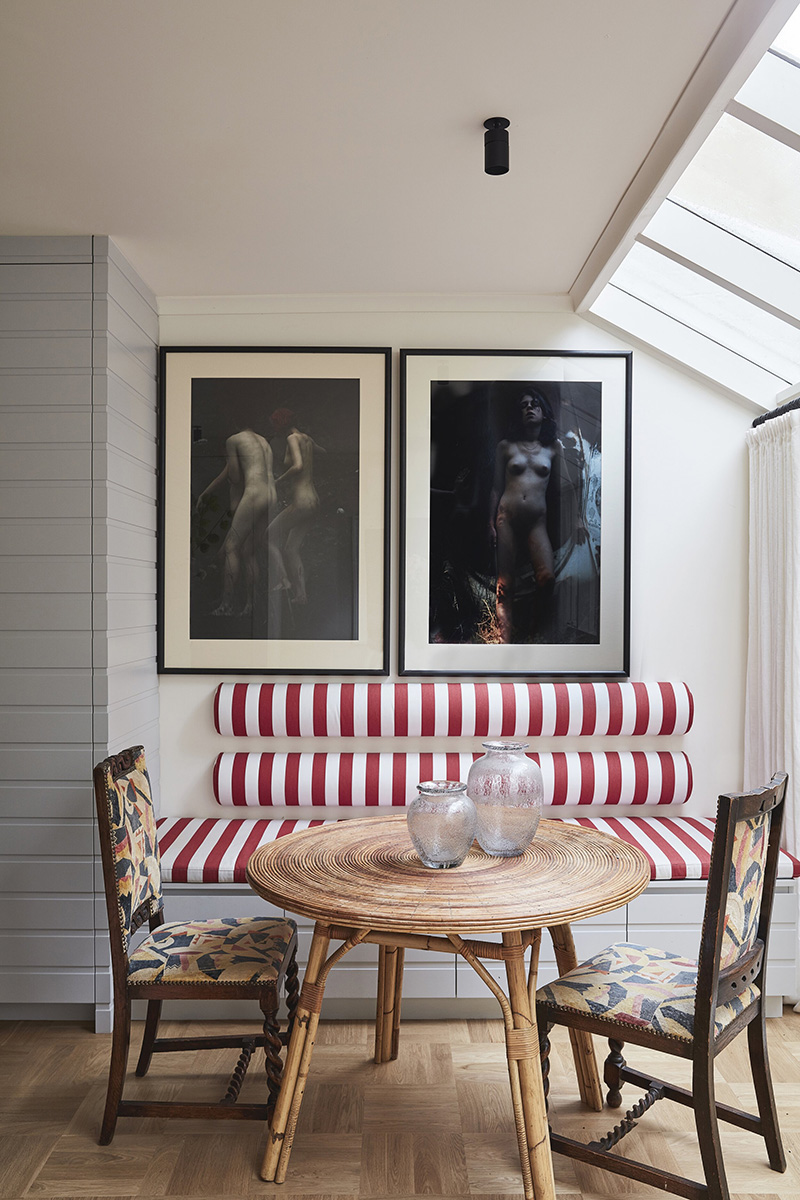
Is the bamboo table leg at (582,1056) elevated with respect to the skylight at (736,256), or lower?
lower

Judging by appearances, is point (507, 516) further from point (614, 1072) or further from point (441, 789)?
point (614, 1072)

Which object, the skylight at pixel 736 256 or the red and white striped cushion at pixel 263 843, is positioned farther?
the red and white striped cushion at pixel 263 843

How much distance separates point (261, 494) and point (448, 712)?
3.81ft

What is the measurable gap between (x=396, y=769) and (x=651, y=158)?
7.46 ft

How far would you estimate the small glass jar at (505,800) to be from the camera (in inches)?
91.8

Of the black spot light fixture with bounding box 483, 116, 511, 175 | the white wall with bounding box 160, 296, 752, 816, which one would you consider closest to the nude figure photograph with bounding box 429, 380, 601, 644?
the white wall with bounding box 160, 296, 752, 816

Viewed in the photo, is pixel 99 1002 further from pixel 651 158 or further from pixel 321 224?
pixel 651 158

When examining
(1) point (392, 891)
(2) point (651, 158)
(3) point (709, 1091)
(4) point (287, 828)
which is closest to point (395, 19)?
(2) point (651, 158)

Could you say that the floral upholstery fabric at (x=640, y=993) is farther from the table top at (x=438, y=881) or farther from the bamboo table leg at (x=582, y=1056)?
the table top at (x=438, y=881)

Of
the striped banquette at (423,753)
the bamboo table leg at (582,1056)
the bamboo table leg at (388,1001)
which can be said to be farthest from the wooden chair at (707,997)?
the striped banquette at (423,753)

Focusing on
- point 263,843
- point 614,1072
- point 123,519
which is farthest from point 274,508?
point 614,1072

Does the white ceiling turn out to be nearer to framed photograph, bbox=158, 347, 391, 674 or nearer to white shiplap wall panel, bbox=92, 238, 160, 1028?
white shiplap wall panel, bbox=92, 238, 160, 1028

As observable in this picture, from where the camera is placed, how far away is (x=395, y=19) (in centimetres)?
191

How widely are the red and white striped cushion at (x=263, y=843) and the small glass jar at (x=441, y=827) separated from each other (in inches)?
41.4
